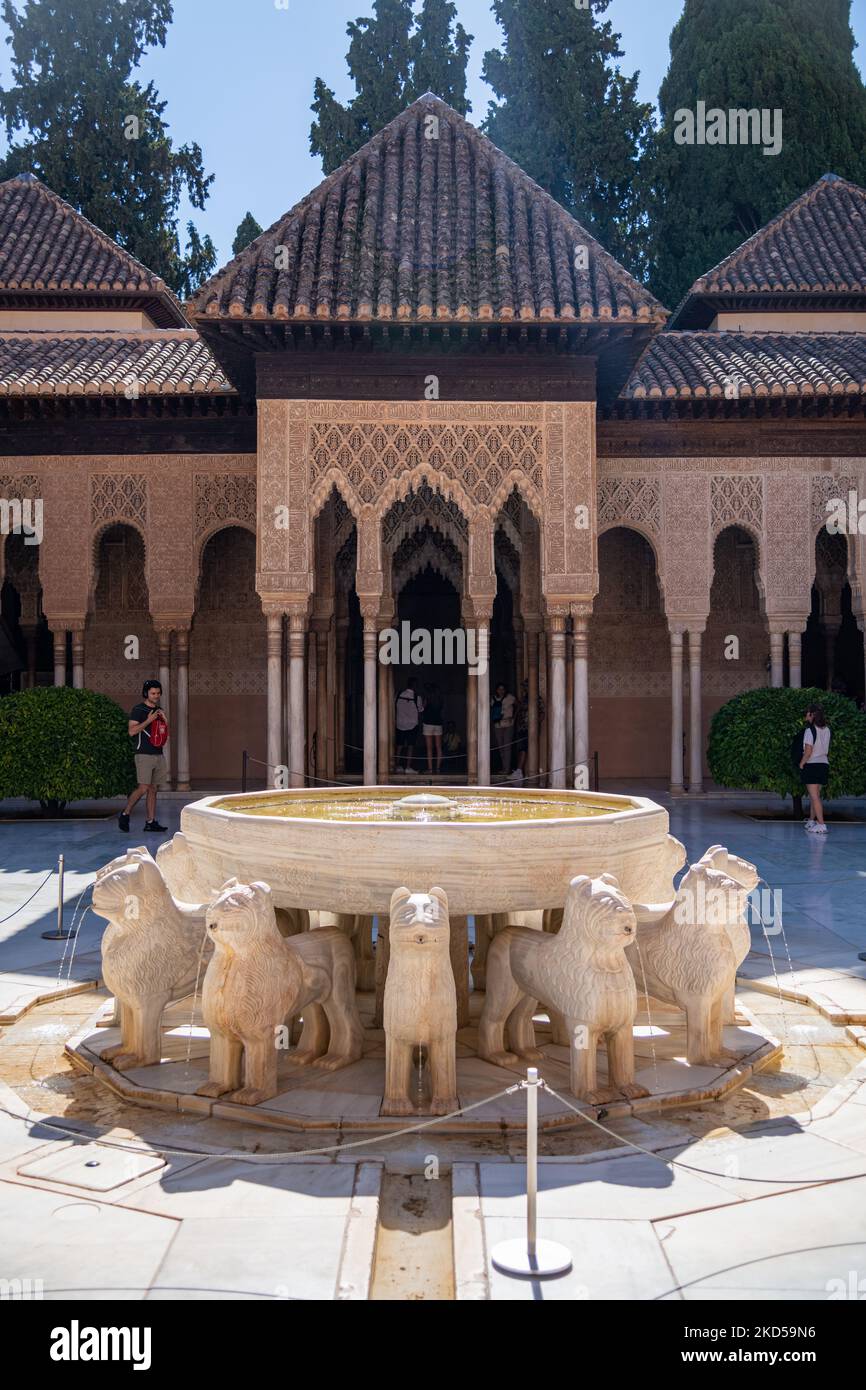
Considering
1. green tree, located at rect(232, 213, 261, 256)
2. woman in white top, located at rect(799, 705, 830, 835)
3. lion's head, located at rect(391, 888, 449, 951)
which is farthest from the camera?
green tree, located at rect(232, 213, 261, 256)

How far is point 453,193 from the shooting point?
14.2 m

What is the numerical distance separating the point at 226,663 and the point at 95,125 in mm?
15952

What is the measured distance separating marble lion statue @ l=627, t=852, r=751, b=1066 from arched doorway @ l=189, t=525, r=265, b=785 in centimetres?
1382

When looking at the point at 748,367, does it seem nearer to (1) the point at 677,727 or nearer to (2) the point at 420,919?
(1) the point at 677,727

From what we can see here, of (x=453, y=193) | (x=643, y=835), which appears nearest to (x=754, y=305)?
(x=453, y=193)

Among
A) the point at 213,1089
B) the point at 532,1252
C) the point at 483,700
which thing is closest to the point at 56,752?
the point at 483,700


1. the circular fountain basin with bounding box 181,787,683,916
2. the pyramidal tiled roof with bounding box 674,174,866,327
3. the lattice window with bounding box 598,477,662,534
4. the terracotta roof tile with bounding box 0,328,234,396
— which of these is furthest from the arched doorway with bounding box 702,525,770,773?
the circular fountain basin with bounding box 181,787,683,916

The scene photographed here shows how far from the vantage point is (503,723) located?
54.5 feet

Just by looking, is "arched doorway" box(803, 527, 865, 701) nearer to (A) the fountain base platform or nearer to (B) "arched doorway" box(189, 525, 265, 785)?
(B) "arched doorway" box(189, 525, 265, 785)

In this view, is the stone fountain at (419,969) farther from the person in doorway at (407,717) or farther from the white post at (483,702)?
the person in doorway at (407,717)

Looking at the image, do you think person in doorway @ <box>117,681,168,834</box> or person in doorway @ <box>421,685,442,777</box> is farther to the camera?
person in doorway @ <box>421,685,442,777</box>

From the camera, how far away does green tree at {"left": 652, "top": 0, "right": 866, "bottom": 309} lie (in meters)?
25.2

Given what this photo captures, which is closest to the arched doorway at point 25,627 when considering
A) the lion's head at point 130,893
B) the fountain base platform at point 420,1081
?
the fountain base platform at point 420,1081
